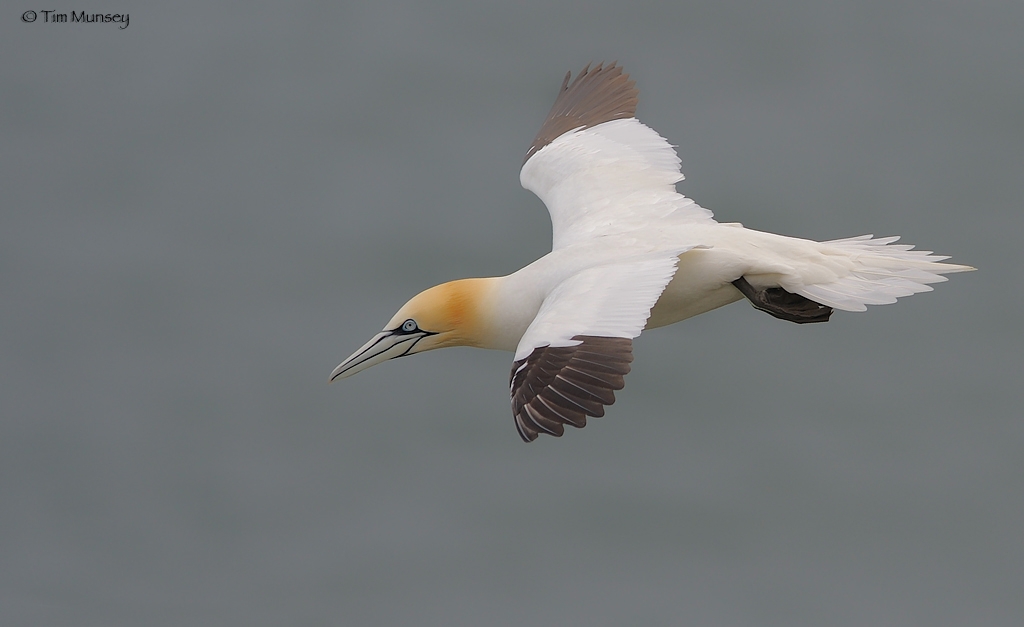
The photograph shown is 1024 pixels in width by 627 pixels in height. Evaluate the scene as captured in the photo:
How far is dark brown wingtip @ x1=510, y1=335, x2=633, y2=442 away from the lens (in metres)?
6.66

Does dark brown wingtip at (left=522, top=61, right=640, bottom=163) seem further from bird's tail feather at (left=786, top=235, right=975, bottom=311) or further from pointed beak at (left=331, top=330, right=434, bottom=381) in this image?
bird's tail feather at (left=786, top=235, right=975, bottom=311)

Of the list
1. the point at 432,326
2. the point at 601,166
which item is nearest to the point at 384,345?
the point at 432,326

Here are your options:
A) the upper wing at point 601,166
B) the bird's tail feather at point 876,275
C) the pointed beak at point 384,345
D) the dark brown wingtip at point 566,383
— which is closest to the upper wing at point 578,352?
the dark brown wingtip at point 566,383

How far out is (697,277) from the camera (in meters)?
8.04

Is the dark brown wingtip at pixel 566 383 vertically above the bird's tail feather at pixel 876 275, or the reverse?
the bird's tail feather at pixel 876 275

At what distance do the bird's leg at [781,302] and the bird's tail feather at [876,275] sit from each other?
0.11 m

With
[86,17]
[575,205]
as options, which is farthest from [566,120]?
[86,17]

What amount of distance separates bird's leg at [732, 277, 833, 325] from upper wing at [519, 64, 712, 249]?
0.79 metres

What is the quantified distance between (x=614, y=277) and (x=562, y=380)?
0.97 m

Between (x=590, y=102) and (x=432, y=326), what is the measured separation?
8.63 feet

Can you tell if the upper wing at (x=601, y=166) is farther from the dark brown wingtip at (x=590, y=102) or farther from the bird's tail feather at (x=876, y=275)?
the bird's tail feather at (x=876, y=275)

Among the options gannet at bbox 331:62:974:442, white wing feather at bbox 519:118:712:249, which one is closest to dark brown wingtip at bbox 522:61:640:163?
white wing feather at bbox 519:118:712:249

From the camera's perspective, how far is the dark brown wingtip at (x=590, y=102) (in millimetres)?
10120

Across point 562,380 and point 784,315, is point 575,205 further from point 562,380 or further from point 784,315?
point 562,380
